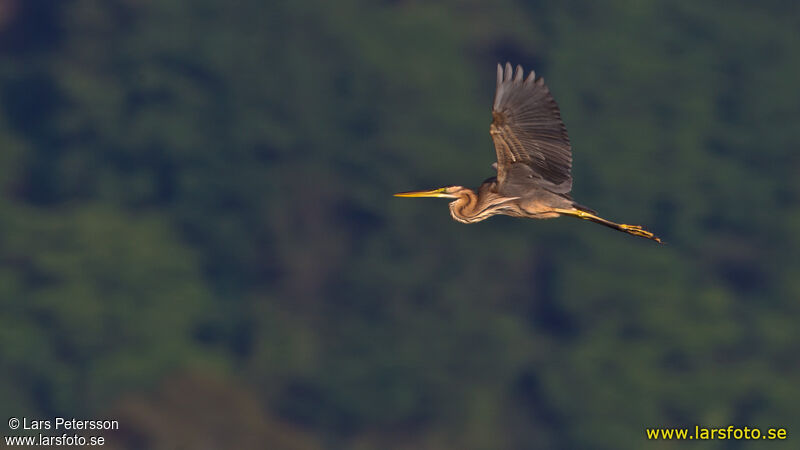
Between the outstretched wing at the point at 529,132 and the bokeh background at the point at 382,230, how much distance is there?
47.1 ft

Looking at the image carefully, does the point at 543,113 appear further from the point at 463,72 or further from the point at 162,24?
the point at 162,24

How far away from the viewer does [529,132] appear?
8336 millimetres

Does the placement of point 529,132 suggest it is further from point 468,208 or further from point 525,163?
point 468,208

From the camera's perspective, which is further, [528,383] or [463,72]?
[463,72]

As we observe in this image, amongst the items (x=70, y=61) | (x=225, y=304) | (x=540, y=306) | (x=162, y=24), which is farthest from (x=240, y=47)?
(x=540, y=306)

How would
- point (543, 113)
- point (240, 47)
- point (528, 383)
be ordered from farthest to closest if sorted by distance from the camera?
point (240, 47)
point (528, 383)
point (543, 113)

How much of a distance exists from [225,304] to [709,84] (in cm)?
1112

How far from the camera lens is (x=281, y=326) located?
26922 mm

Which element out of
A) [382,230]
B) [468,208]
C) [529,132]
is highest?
[382,230]

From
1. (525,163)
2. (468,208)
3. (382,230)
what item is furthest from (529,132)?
(382,230)

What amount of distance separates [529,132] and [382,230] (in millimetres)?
18694

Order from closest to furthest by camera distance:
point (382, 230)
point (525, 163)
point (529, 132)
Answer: point (529, 132) < point (525, 163) < point (382, 230)

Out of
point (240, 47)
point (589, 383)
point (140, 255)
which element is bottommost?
point (589, 383)

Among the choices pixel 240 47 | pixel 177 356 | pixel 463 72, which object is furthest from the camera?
pixel 240 47
